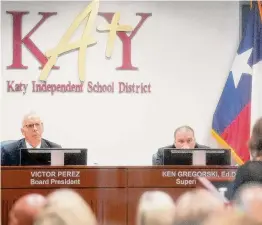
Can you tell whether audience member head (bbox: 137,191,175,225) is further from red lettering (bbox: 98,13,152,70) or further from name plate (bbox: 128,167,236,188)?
red lettering (bbox: 98,13,152,70)

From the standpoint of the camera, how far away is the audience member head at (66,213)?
42 cm

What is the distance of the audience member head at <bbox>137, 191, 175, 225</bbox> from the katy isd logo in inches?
156

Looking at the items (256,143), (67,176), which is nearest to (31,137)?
(67,176)

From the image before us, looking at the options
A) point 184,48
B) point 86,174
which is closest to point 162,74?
point 184,48

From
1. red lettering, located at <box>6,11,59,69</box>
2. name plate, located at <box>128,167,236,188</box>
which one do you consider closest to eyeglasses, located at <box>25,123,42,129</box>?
red lettering, located at <box>6,11,59,69</box>

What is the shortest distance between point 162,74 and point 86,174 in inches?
81.8

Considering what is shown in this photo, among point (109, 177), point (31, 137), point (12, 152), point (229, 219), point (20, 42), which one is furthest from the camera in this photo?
point (20, 42)

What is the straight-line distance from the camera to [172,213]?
0.45 meters

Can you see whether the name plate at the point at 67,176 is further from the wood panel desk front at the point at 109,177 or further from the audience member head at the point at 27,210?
the audience member head at the point at 27,210

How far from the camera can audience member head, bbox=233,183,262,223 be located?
43cm

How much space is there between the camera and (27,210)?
465mm

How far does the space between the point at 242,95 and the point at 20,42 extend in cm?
178

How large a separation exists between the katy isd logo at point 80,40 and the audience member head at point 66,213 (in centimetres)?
398

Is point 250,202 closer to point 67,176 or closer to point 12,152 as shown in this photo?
point 67,176
